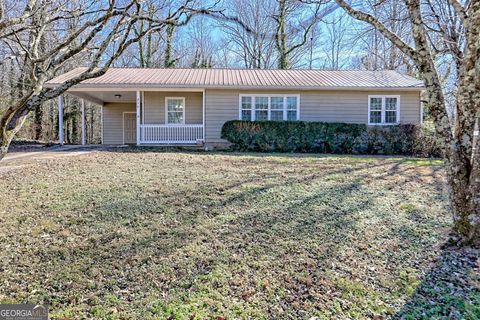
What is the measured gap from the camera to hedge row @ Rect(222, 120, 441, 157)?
497 inches

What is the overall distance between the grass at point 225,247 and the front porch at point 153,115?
7003 mm

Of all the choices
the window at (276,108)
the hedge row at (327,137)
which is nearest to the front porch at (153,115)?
the hedge row at (327,137)

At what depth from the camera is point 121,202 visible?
542 centimetres

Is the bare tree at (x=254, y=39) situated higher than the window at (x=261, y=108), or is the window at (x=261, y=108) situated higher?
the bare tree at (x=254, y=39)

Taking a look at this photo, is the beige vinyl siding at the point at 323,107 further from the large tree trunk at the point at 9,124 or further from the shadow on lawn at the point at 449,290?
the shadow on lawn at the point at 449,290

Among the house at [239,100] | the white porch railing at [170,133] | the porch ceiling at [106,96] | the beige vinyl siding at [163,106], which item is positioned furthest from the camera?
the beige vinyl siding at [163,106]

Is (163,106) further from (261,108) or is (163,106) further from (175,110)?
(261,108)

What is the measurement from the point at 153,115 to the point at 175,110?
1.03 meters

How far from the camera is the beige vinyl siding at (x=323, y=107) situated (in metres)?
14.3

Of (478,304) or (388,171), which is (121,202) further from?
(388,171)

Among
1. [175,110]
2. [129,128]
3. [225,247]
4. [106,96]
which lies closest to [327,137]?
[175,110]

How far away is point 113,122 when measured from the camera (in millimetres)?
17453

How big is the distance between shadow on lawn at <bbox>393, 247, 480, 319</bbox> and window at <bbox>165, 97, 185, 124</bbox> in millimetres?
12617

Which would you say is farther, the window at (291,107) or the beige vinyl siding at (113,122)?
the beige vinyl siding at (113,122)
